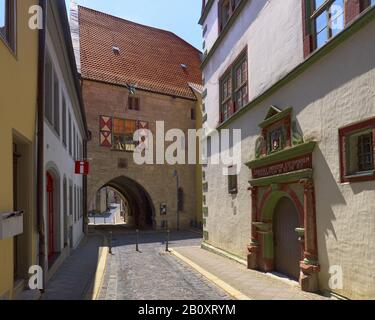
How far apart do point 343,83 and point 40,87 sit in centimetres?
526

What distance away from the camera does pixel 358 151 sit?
695 centimetres

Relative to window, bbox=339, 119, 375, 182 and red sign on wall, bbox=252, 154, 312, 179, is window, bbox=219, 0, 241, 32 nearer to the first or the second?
red sign on wall, bbox=252, 154, 312, 179

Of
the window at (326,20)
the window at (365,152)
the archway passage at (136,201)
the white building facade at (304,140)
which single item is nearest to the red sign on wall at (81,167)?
the white building facade at (304,140)

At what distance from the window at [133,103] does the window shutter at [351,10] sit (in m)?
22.9

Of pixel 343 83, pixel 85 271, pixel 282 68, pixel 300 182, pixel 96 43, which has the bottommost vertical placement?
pixel 85 271

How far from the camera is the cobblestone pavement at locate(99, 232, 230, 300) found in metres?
8.30

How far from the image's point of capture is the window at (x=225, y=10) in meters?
13.5

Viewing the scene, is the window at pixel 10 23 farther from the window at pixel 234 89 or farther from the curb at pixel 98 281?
the window at pixel 234 89

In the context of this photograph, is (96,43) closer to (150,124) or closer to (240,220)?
(150,124)

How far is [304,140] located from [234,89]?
206 inches

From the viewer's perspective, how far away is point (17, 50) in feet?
21.4

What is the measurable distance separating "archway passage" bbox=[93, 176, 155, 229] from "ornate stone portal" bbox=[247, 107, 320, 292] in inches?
749

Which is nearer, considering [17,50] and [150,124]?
[17,50]
